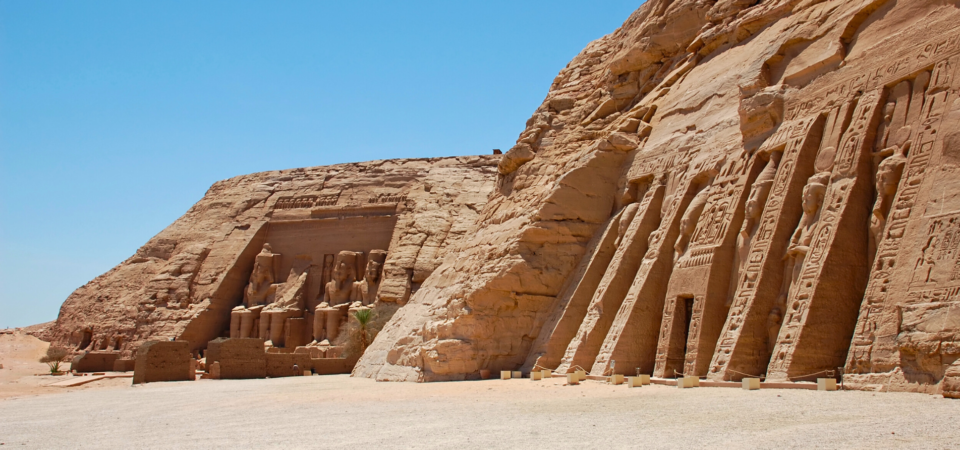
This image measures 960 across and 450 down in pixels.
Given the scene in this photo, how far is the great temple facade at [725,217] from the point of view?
9.72 meters

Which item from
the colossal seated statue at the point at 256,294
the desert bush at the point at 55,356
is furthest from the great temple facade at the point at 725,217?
the desert bush at the point at 55,356

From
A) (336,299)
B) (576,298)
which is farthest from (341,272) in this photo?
(576,298)

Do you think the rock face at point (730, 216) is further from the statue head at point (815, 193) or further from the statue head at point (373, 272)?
the statue head at point (373, 272)

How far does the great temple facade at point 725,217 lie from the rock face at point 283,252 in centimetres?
251

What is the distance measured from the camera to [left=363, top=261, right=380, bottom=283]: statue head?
100 ft

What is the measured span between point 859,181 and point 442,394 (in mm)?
6972

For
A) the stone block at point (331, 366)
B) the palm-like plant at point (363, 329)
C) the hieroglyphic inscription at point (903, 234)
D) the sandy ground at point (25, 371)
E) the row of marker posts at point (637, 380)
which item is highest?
the hieroglyphic inscription at point (903, 234)

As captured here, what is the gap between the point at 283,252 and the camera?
113ft

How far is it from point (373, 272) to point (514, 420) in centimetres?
2232

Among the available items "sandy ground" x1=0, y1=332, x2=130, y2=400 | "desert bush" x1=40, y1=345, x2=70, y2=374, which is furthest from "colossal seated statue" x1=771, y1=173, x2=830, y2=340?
"desert bush" x1=40, y1=345, x2=70, y2=374

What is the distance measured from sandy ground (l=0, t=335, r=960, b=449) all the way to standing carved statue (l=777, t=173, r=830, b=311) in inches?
81.7

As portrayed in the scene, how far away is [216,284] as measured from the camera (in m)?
32.6

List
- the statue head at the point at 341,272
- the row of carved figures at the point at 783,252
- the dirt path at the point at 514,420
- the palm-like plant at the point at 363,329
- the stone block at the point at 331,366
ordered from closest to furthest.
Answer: the dirt path at the point at 514,420, the row of carved figures at the point at 783,252, the stone block at the point at 331,366, the palm-like plant at the point at 363,329, the statue head at the point at 341,272

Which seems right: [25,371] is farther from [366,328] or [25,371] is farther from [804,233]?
[804,233]
